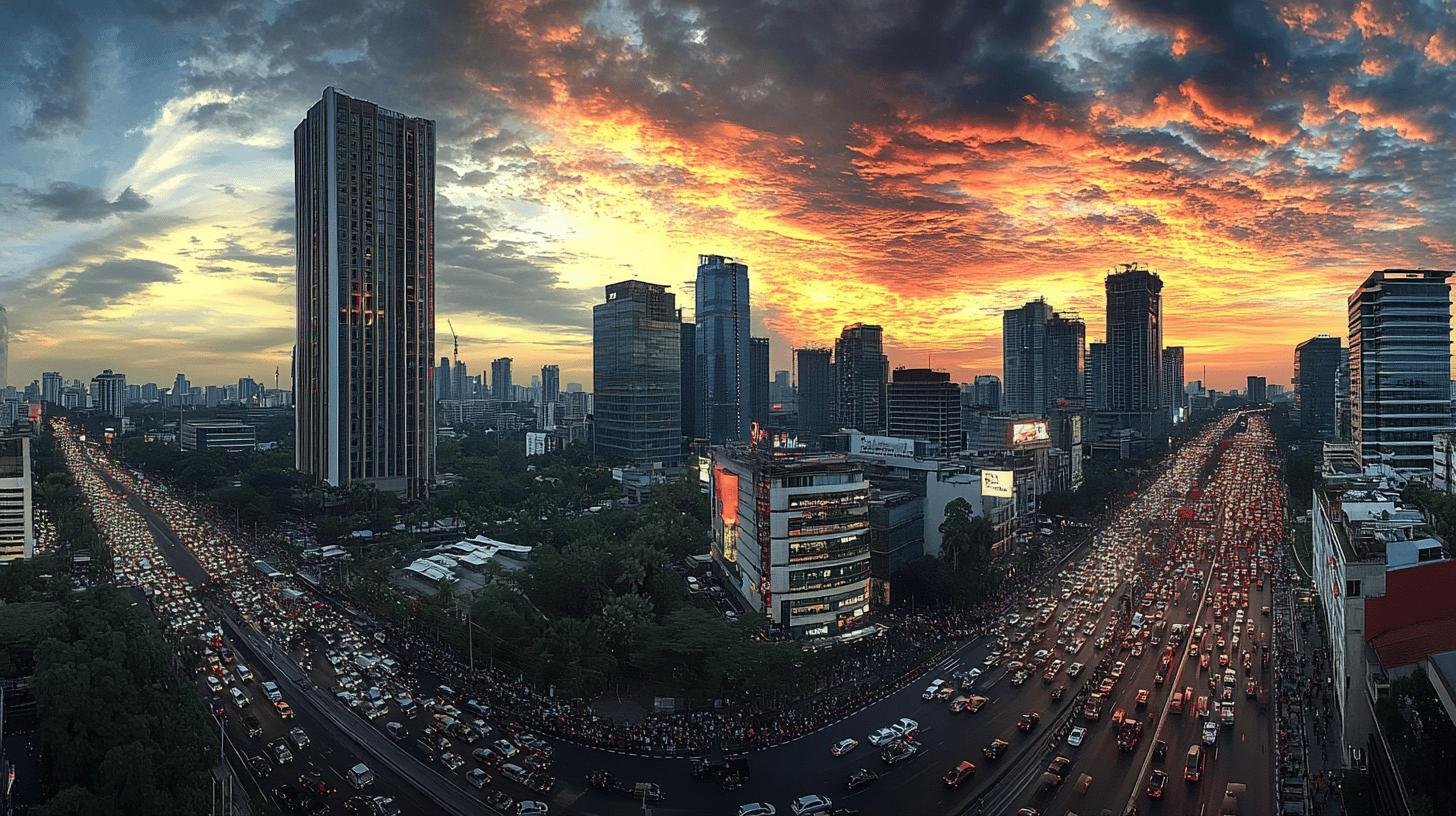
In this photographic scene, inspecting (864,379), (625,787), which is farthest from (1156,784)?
(864,379)

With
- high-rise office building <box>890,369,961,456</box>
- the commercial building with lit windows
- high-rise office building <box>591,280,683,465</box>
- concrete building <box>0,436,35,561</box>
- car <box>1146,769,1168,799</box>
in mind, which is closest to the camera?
car <box>1146,769,1168,799</box>

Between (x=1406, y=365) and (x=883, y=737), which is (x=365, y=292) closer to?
(x=883, y=737)

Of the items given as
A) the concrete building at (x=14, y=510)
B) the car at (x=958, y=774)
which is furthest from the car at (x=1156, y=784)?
the concrete building at (x=14, y=510)

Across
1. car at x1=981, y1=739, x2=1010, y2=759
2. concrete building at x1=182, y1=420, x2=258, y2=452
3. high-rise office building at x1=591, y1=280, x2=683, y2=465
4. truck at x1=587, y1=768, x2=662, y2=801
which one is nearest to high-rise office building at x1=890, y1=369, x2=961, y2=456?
high-rise office building at x1=591, y1=280, x2=683, y2=465

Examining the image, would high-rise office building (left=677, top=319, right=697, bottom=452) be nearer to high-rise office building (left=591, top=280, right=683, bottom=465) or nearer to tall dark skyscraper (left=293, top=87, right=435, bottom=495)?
high-rise office building (left=591, top=280, right=683, bottom=465)

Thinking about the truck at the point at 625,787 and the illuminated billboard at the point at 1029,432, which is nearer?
the truck at the point at 625,787

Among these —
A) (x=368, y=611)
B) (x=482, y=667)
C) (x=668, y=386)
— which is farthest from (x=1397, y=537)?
(x=668, y=386)

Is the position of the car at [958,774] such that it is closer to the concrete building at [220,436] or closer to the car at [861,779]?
the car at [861,779]
